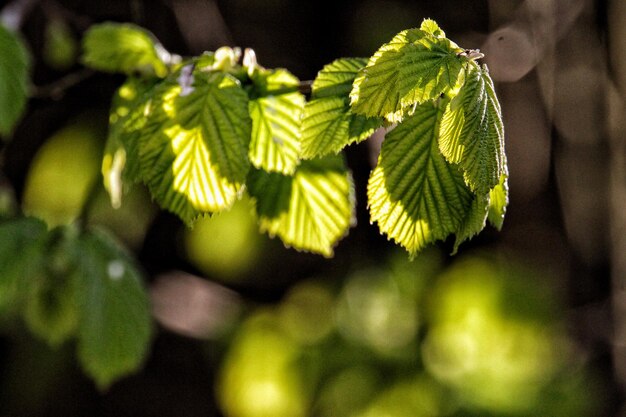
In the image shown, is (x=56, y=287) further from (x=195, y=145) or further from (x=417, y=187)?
(x=417, y=187)

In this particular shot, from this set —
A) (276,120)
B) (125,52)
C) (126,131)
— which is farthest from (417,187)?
(125,52)

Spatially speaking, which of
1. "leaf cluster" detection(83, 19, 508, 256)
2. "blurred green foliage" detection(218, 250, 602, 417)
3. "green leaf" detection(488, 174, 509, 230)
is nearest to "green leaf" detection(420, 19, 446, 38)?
"leaf cluster" detection(83, 19, 508, 256)

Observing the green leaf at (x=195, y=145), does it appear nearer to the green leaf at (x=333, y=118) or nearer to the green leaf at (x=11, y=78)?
the green leaf at (x=333, y=118)

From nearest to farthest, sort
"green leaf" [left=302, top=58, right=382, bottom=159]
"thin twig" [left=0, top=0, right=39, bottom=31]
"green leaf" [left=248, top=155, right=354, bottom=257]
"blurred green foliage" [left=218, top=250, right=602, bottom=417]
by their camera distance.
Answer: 1. "green leaf" [left=302, top=58, right=382, bottom=159]
2. "green leaf" [left=248, top=155, right=354, bottom=257]
3. "thin twig" [left=0, top=0, right=39, bottom=31]
4. "blurred green foliage" [left=218, top=250, right=602, bottom=417]

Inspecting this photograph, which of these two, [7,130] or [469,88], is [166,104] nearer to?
[469,88]

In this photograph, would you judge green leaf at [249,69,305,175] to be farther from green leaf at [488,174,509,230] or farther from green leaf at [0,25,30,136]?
green leaf at [0,25,30,136]

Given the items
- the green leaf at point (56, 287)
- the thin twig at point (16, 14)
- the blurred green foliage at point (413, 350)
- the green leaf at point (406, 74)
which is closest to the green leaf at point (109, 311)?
the green leaf at point (56, 287)

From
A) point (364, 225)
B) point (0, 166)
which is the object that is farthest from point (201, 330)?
point (0, 166)

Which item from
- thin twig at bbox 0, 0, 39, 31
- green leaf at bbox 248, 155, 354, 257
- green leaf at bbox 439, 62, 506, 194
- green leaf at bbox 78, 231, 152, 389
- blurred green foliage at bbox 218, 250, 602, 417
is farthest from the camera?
blurred green foliage at bbox 218, 250, 602, 417
